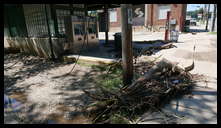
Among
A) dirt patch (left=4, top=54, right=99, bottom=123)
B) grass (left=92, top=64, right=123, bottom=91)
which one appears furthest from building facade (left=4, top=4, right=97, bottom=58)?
grass (left=92, top=64, right=123, bottom=91)

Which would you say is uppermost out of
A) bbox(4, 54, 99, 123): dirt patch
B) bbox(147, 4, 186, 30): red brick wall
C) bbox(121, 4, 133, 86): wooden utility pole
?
bbox(147, 4, 186, 30): red brick wall

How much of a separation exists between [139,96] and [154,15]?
21040mm

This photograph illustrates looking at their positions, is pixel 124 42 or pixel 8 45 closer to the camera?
pixel 124 42

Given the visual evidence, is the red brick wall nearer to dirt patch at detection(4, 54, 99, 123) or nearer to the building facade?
the building facade

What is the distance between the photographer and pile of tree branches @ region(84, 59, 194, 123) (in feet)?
8.41

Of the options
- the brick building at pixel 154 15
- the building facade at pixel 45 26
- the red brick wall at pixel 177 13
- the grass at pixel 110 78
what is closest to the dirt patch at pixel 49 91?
the grass at pixel 110 78

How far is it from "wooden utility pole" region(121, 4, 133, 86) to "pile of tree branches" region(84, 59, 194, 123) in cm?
27

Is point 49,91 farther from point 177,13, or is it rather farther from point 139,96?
point 177,13

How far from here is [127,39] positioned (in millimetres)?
2998

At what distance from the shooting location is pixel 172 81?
3.37 metres

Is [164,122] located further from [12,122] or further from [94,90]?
[12,122]

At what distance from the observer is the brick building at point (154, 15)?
19.2 meters
